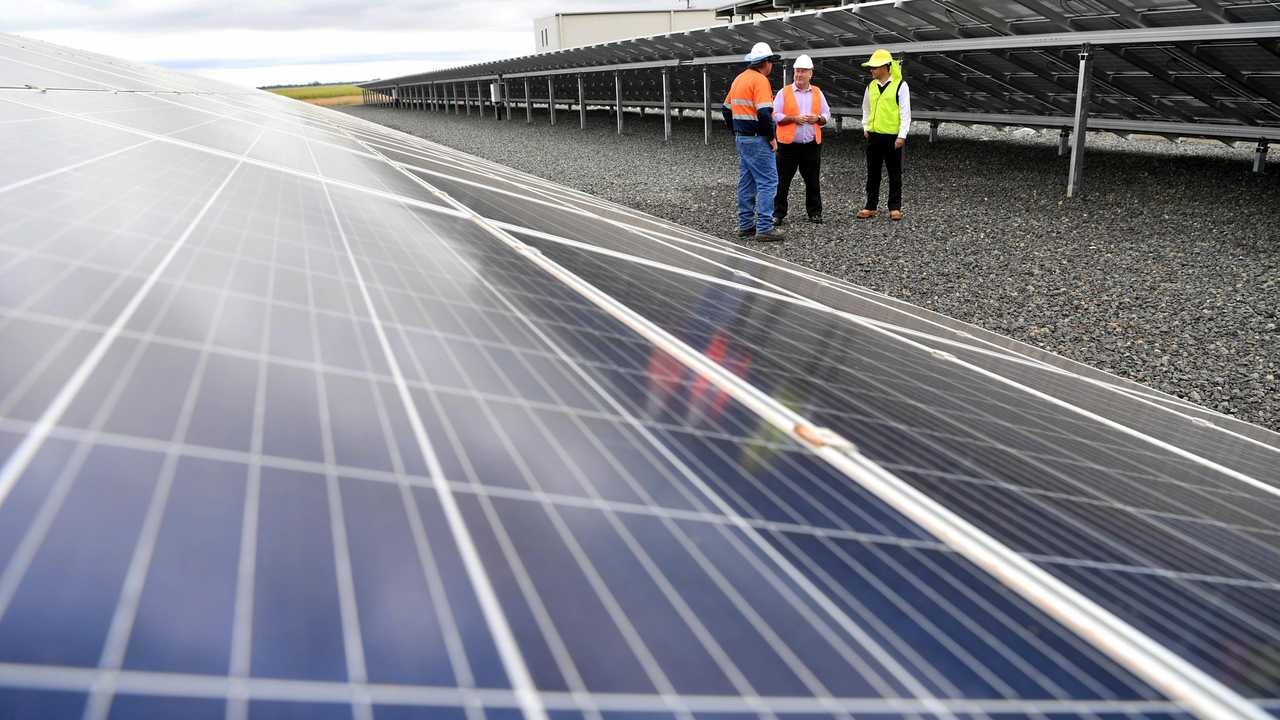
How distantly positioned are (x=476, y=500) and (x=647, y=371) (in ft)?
3.86

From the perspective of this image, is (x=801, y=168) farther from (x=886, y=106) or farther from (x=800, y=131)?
(x=886, y=106)

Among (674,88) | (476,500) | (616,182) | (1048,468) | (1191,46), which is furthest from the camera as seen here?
(674,88)

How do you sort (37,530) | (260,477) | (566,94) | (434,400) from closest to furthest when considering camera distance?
(37,530) → (260,477) → (434,400) → (566,94)

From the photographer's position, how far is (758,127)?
11094mm

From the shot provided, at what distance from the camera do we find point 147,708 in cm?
88

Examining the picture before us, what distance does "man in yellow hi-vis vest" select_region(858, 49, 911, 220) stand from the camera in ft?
39.6

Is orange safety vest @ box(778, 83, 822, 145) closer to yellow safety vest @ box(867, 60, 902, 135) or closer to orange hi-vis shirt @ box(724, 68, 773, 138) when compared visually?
yellow safety vest @ box(867, 60, 902, 135)

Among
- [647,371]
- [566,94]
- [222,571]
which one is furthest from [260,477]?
[566,94]

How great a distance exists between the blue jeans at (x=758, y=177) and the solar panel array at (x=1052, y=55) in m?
5.86

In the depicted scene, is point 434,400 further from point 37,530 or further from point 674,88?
point 674,88

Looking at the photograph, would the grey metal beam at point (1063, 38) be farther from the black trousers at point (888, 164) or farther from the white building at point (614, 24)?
the white building at point (614, 24)

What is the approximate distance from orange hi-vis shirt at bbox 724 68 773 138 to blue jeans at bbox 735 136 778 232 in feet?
0.58

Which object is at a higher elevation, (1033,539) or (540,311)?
(540,311)

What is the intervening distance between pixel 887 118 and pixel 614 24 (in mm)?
56896
